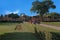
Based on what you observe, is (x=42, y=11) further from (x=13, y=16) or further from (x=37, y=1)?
(x=13, y=16)

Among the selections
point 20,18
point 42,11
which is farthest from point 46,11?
point 20,18

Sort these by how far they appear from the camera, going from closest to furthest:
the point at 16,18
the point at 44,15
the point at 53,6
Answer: the point at 53,6
the point at 44,15
the point at 16,18

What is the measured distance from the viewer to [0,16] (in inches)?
3885

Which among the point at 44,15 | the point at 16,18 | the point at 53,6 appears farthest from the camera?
the point at 16,18

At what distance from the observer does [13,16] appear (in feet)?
339

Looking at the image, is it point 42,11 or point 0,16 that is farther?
point 0,16

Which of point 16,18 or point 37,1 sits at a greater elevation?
point 37,1

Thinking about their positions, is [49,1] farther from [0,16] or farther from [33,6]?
[0,16]

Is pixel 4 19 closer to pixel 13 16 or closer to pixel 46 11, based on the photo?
pixel 13 16

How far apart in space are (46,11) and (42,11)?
1.90 m

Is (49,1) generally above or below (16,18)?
above

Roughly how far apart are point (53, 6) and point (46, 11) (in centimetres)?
360

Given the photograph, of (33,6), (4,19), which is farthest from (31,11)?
(4,19)

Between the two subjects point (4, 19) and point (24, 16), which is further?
point (24, 16)
